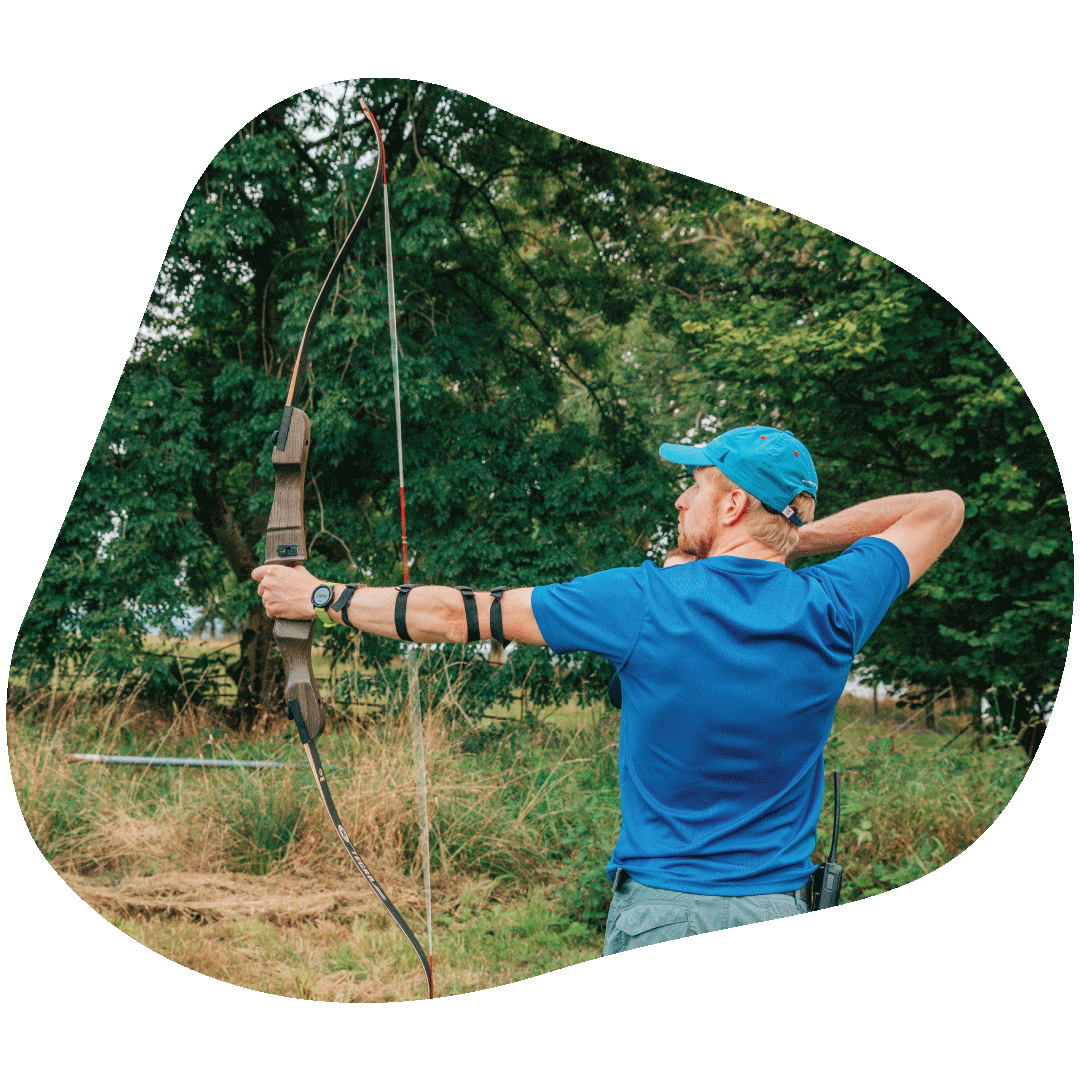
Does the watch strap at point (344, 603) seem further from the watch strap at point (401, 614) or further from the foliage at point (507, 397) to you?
the foliage at point (507, 397)

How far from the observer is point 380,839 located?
3.60m

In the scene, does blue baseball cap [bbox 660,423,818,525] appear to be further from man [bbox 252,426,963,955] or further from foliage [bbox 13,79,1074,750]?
foliage [bbox 13,79,1074,750]

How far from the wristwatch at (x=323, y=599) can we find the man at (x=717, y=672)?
0.07 metres

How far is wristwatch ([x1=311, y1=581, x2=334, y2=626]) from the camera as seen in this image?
1.66 meters

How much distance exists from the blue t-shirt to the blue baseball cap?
0.46 feet

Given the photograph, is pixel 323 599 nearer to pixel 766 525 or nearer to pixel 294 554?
pixel 294 554

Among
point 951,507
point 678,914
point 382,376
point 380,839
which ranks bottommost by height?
point 380,839

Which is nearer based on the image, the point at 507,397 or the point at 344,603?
the point at 344,603

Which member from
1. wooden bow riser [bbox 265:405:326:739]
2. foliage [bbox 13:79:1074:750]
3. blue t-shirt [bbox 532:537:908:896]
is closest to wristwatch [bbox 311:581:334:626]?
wooden bow riser [bbox 265:405:326:739]

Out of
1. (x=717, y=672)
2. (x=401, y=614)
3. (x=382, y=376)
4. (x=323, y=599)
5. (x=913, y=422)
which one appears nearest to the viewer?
(x=717, y=672)

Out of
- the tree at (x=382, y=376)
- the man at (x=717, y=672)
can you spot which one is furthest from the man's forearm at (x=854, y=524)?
the tree at (x=382, y=376)

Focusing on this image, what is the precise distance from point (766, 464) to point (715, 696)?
0.46 metres

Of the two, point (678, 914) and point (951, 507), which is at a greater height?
point (951, 507)

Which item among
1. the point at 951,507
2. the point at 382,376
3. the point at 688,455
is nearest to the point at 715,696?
the point at 688,455
